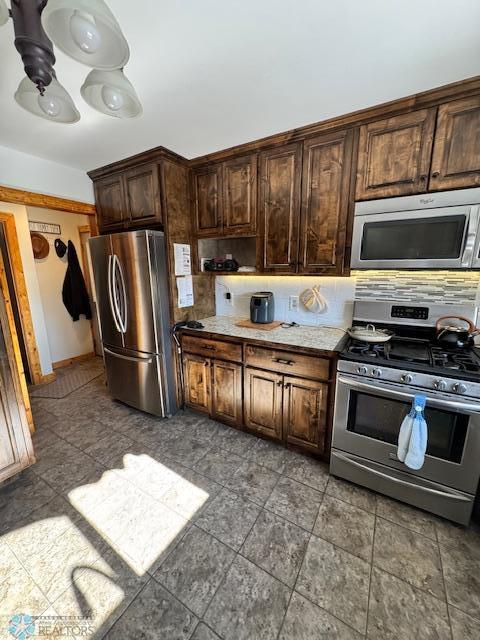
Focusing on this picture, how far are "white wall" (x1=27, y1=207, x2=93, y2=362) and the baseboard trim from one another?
A: 0.05m

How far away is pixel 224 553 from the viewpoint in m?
1.38

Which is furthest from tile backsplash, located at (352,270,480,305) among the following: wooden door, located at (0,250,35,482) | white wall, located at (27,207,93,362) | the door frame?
white wall, located at (27,207,93,362)

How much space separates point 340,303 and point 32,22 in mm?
2241

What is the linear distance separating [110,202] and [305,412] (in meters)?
2.69

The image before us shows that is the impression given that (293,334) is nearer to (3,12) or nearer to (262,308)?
(262,308)

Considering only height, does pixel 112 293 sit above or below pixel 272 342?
above

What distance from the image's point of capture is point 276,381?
2.01 meters

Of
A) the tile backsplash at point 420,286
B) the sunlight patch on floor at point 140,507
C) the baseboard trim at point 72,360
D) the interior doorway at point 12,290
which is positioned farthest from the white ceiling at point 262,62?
the baseboard trim at point 72,360

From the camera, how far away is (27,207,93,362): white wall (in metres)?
3.70

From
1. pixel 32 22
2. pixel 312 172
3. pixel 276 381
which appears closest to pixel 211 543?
pixel 276 381

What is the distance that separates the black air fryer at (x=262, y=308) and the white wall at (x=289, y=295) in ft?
0.47

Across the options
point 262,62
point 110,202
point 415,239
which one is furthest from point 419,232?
point 110,202

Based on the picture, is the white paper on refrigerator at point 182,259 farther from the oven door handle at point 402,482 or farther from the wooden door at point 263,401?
the oven door handle at point 402,482

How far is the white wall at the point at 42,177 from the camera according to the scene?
2092mm
